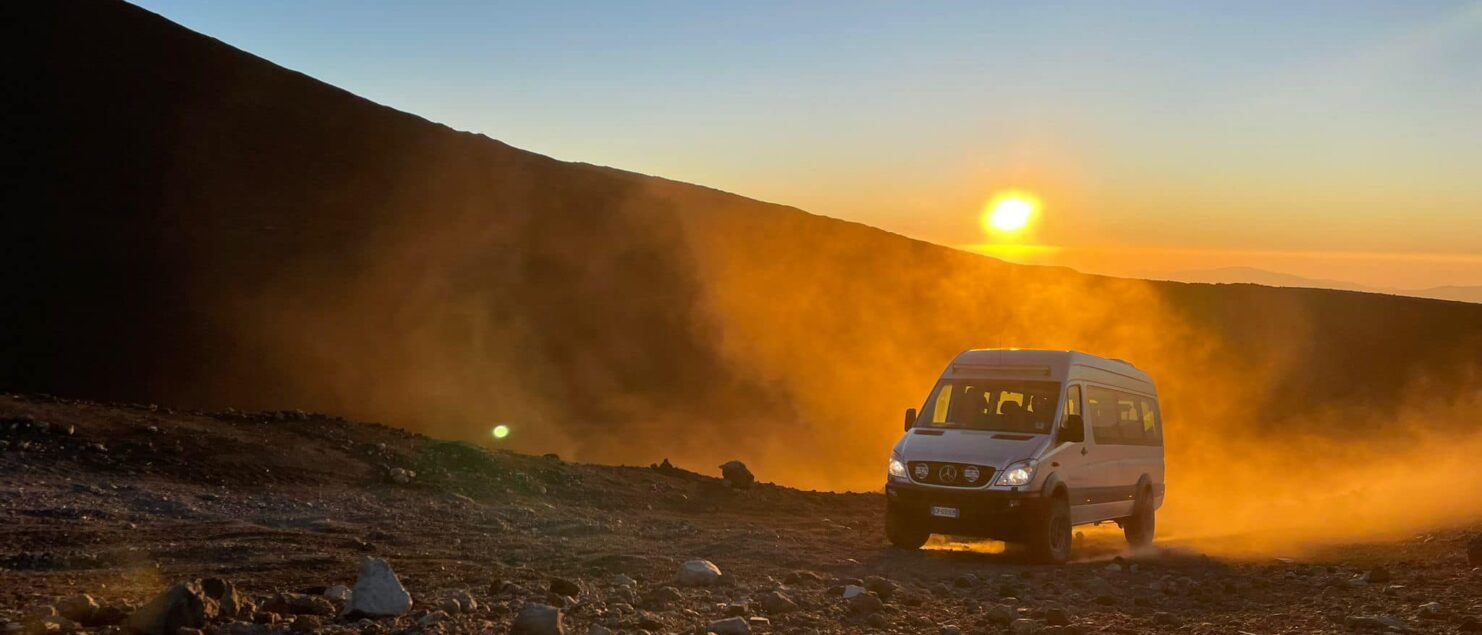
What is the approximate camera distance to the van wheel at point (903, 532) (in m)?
13.2

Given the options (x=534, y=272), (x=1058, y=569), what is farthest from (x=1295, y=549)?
(x=534, y=272)

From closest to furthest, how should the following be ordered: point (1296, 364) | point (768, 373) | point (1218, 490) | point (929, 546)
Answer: point (929, 546), point (1218, 490), point (768, 373), point (1296, 364)

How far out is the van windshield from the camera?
1339 centimetres

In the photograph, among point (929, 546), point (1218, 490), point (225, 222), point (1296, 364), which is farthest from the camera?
point (1296, 364)

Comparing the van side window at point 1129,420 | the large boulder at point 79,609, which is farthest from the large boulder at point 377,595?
the van side window at point 1129,420

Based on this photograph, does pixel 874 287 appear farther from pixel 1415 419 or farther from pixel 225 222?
pixel 225 222

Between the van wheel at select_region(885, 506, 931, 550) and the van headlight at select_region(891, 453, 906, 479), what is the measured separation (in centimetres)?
39

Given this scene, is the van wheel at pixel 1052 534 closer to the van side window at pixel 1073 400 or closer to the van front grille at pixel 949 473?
the van front grille at pixel 949 473

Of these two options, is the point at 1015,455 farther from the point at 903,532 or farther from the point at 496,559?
the point at 496,559

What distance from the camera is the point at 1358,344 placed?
6125cm

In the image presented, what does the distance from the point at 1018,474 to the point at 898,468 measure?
1362mm

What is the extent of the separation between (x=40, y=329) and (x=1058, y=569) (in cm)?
3153

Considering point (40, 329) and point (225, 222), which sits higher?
point (225, 222)

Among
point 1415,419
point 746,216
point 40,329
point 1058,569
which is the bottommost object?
point 1058,569
